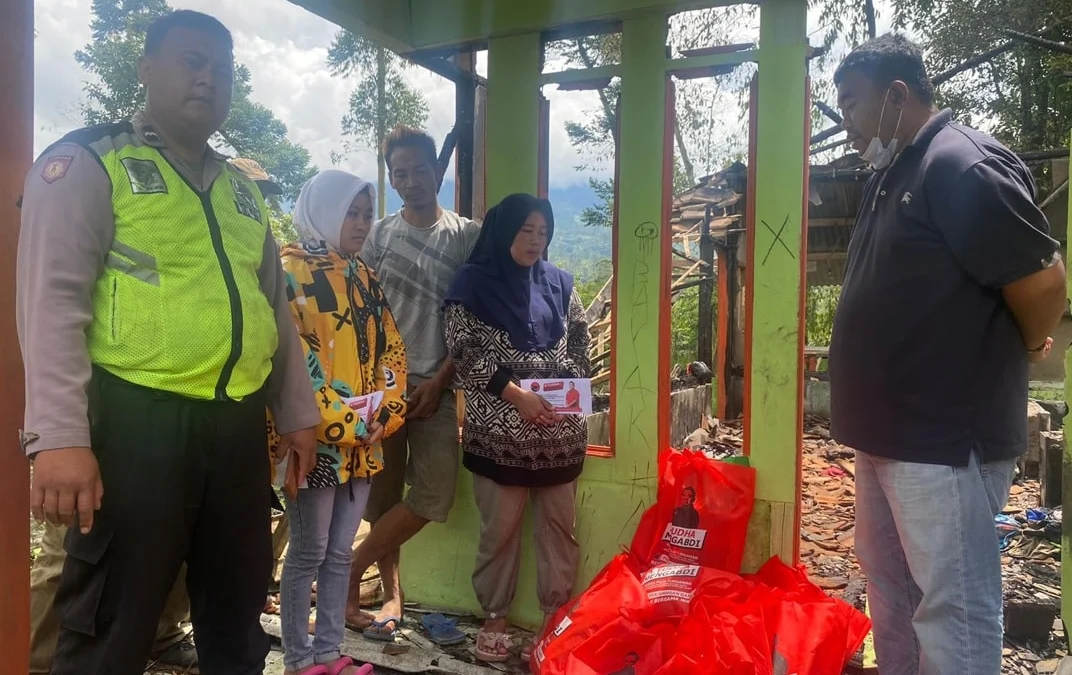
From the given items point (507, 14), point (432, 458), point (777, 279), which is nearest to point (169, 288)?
point (432, 458)

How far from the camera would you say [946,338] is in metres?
1.97

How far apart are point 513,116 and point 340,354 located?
5.33ft

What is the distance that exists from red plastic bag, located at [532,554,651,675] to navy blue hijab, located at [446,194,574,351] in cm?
98

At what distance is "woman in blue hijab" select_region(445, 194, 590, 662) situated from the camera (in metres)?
2.97

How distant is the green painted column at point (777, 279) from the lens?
9.50ft

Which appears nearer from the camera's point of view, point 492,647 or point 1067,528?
point 1067,528

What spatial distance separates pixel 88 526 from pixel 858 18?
66.5ft

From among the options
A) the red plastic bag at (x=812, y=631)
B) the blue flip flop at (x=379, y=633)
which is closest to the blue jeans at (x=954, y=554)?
the red plastic bag at (x=812, y=631)

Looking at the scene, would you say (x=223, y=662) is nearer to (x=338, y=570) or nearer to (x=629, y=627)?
(x=338, y=570)

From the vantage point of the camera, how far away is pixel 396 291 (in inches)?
130

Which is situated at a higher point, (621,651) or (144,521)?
(144,521)

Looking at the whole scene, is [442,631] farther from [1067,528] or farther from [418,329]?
[1067,528]

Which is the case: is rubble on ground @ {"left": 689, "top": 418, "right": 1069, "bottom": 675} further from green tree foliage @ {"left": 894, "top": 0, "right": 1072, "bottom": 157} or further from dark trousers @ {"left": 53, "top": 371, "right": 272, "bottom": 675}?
green tree foliage @ {"left": 894, "top": 0, "right": 1072, "bottom": 157}

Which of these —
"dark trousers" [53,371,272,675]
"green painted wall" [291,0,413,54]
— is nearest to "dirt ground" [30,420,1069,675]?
"dark trousers" [53,371,272,675]
